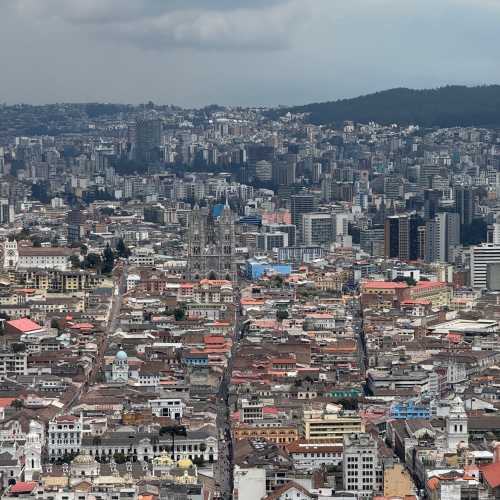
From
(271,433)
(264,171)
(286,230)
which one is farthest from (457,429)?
(264,171)

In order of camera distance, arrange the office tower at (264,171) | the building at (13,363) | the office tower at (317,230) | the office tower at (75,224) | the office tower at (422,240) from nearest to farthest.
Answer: the building at (13,363), the office tower at (422,240), the office tower at (75,224), the office tower at (317,230), the office tower at (264,171)

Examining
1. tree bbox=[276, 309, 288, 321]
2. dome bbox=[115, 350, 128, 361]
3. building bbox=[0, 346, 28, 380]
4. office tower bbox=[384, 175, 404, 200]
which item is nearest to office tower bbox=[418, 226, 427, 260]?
tree bbox=[276, 309, 288, 321]

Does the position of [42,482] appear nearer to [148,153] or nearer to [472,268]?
[472,268]

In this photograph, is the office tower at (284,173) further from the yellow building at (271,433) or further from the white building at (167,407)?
the yellow building at (271,433)

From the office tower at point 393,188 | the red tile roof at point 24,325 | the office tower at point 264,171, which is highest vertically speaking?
the red tile roof at point 24,325

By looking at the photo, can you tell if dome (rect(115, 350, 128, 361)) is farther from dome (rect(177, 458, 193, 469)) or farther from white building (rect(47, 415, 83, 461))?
dome (rect(177, 458, 193, 469))

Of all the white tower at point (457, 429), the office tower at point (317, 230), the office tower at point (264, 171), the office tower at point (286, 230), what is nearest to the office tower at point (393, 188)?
the office tower at point (264, 171)

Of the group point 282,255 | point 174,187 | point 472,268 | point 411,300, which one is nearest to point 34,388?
point 411,300
